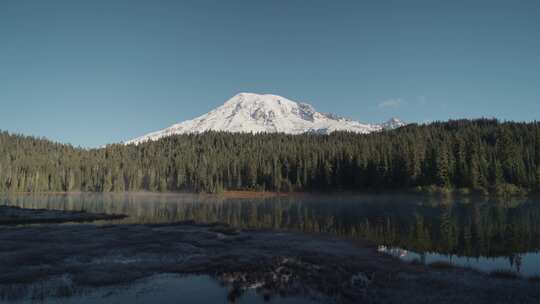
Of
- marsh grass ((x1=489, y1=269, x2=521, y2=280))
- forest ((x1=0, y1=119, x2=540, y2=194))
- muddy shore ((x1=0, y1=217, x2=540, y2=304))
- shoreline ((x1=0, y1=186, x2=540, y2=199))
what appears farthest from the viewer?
forest ((x1=0, y1=119, x2=540, y2=194))

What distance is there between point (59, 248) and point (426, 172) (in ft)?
361

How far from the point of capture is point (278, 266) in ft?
87.7

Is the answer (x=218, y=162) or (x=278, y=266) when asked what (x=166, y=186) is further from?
(x=278, y=266)

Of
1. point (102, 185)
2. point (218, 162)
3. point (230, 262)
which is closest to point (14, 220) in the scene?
point (230, 262)

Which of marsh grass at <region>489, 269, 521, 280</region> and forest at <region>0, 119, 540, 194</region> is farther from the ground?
forest at <region>0, 119, 540, 194</region>

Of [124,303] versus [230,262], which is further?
[230,262]

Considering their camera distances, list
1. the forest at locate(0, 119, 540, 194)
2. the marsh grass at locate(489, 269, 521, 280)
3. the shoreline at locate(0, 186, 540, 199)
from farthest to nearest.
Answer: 1. the forest at locate(0, 119, 540, 194)
2. the shoreline at locate(0, 186, 540, 199)
3. the marsh grass at locate(489, 269, 521, 280)

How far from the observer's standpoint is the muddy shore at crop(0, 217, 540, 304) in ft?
66.1

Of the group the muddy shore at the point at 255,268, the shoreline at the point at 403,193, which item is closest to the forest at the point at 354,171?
the shoreline at the point at 403,193

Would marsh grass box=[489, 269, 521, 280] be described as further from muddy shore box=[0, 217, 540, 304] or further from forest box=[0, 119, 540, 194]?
forest box=[0, 119, 540, 194]

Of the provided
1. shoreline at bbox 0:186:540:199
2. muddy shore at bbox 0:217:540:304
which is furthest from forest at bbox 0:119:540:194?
muddy shore at bbox 0:217:540:304

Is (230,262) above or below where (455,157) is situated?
below

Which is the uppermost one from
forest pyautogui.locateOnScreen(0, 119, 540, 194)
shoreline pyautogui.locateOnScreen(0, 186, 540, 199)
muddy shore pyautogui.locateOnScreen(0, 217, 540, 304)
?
forest pyautogui.locateOnScreen(0, 119, 540, 194)

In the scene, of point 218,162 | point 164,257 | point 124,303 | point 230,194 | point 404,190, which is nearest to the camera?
point 124,303
